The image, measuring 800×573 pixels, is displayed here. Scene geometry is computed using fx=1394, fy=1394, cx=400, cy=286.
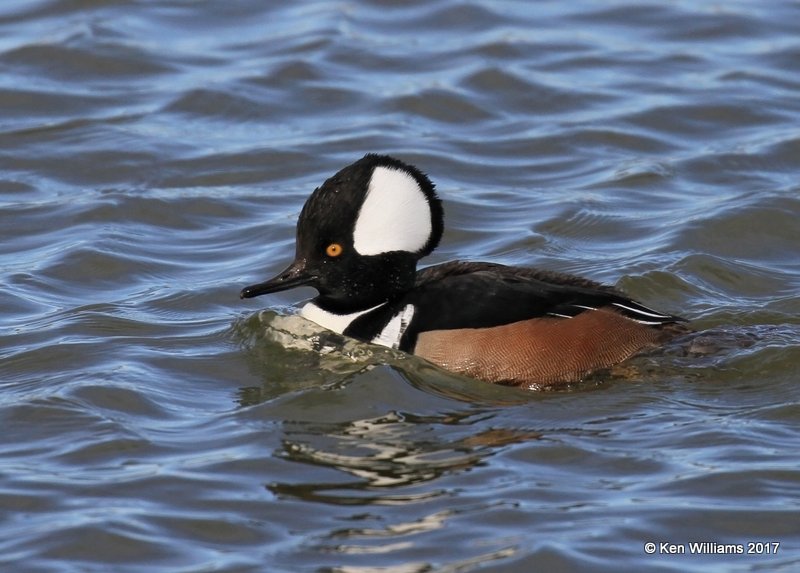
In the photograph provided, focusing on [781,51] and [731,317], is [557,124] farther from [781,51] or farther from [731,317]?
[731,317]

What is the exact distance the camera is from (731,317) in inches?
357

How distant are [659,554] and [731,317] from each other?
11.2 feet

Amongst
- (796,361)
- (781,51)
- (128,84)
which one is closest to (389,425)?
(796,361)

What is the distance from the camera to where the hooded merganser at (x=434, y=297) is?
7727 millimetres

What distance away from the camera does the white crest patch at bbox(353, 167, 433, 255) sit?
25.6 ft

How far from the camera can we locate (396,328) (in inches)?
311

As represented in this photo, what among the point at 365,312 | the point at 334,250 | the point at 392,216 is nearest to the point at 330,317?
the point at 365,312

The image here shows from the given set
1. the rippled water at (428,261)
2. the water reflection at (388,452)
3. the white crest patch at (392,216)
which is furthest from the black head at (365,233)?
the water reflection at (388,452)

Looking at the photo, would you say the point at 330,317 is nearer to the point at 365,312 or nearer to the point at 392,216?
the point at 365,312

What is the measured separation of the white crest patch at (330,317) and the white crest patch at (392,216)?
1.39ft

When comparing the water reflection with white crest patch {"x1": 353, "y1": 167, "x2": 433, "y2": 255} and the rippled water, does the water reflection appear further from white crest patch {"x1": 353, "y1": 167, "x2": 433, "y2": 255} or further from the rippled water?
white crest patch {"x1": 353, "y1": 167, "x2": 433, "y2": 255}

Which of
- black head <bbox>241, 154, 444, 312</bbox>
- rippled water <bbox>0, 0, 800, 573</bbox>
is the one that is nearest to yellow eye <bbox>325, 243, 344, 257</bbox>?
black head <bbox>241, 154, 444, 312</bbox>

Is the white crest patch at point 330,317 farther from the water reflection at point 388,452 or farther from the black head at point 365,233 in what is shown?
the water reflection at point 388,452

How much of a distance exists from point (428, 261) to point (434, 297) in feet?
7.71
